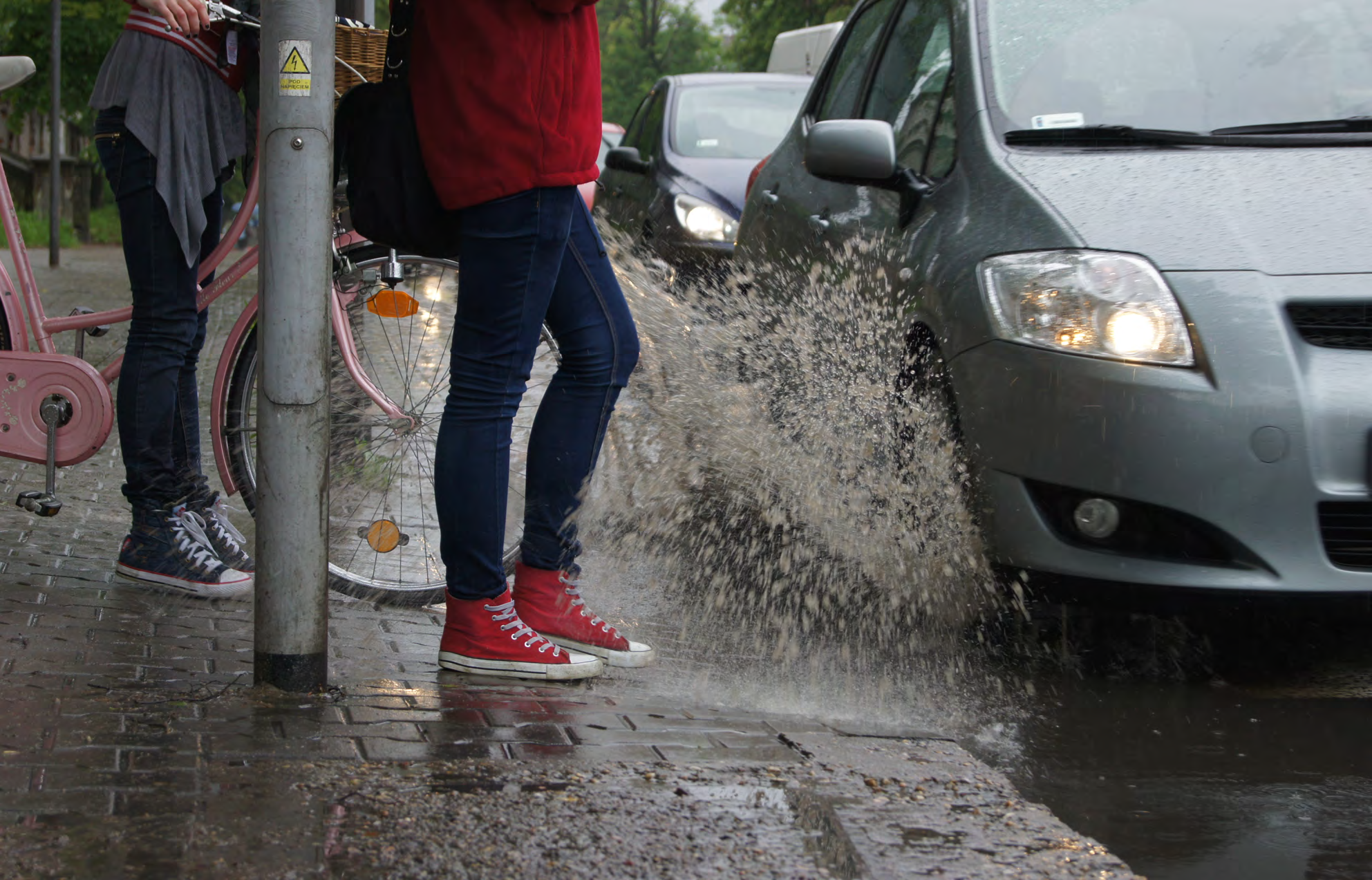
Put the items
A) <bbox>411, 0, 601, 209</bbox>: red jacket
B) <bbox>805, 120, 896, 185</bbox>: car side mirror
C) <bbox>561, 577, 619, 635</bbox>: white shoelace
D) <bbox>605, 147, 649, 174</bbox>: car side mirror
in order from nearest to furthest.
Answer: <bbox>411, 0, 601, 209</bbox>: red jacket
<bbox>561, 577, 619, 635</bbox>: white shoelace
<bbox>805, 120, 896, 185</bbox>: car side mirror
<bbox>605, 147, 649, 174</bbox>: car side mirror

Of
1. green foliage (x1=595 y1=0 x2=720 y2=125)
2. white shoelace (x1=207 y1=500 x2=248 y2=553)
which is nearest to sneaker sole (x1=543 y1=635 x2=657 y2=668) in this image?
white shoelace (x1=207 y1=500 x2=248 y2=553)

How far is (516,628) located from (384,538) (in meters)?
0.90

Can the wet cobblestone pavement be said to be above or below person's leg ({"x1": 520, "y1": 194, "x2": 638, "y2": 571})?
below

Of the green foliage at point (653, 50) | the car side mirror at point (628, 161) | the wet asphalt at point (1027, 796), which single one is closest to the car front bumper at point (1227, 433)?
the wet asphalt at point (1027, 796)

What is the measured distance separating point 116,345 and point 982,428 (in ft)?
7.85

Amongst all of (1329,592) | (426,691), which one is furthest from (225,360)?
(1329,592)

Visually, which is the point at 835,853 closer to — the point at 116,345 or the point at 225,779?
the point at 225,779

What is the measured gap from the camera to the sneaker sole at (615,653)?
3.79 meters

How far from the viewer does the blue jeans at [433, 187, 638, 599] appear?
344 centimetres

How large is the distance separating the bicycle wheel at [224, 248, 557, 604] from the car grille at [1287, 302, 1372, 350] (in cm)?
189

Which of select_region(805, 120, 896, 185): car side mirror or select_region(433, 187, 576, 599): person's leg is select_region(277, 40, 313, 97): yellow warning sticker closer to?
select_region(433, 187, 576, 599): person's leg

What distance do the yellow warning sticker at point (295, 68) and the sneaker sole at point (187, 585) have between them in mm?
1667

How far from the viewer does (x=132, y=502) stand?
173 inches

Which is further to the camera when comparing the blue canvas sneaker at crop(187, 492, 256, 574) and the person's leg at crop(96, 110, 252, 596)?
the blue canvas sneaker at crop(187, 492, 256, 574)
